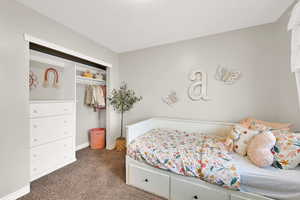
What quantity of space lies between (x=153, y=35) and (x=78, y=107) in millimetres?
2259

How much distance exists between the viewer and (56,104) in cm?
184

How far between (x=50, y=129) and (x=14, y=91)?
0.68m

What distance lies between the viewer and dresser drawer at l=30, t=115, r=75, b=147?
1.59 m

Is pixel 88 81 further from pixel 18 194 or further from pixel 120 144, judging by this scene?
pixel 18 194

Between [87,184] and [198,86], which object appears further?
[198,86]

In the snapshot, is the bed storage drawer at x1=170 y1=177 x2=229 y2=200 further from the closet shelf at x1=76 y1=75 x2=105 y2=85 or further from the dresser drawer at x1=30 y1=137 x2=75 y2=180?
the closet shelf at x1=76 y1=75 x2=105 y2=85

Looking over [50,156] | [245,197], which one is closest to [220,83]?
[245,197]

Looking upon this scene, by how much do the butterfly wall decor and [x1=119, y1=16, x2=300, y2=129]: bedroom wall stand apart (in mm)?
66

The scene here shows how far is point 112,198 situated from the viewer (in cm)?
141

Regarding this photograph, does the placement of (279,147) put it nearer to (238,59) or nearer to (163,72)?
(238,59)

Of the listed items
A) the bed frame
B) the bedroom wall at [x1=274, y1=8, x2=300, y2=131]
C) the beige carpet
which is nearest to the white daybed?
the bed frame

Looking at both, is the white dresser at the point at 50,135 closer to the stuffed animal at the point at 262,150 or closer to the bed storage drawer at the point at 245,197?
the bed storage drawer at the point at 245,197

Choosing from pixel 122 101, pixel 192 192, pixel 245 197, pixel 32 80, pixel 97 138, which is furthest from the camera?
pixel 97 138

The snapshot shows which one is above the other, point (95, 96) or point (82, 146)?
point (95, 96)
